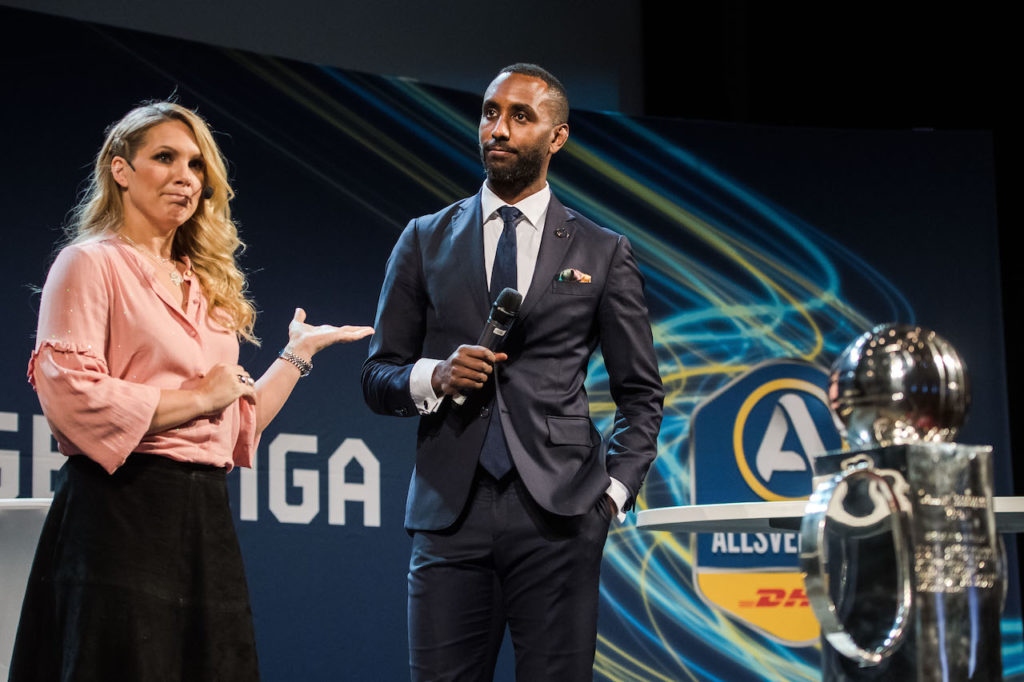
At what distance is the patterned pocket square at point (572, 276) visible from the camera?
7.70ft

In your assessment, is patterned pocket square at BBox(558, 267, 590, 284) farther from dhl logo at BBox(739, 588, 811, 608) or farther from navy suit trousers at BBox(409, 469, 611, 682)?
dhl logo at BBox(739, 588, 811, 608)

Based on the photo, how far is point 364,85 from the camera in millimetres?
4832

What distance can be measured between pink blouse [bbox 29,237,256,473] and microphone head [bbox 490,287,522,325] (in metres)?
0.50

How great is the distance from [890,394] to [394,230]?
378 centimetres

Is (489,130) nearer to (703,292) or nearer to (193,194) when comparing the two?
(193,194)

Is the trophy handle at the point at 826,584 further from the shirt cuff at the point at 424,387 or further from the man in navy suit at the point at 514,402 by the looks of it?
the shirt cuff at the point at 424,387

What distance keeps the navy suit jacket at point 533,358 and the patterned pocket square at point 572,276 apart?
20 millimetres

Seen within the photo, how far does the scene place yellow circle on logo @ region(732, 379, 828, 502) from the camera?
5.21m

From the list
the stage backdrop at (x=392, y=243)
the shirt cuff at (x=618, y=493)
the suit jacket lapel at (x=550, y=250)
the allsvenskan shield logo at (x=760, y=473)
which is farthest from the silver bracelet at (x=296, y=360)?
the allsvenskan shield logo at (x=760, y=473)

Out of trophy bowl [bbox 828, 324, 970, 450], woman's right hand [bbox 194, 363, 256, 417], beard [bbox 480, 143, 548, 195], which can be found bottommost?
trophy bowl [bbox 828, 324, 970, 450]

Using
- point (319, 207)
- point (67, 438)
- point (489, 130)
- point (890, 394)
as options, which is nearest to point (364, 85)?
point (319, 207)

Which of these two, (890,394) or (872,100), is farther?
(872,100)

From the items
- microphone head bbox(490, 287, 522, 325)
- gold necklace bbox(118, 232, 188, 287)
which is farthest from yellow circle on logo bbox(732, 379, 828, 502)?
gold necklace bbox(118, 232, 188, 287)

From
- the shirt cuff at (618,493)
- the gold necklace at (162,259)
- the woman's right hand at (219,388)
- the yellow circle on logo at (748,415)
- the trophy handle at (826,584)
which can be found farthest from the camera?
the yellow circle on logo at (748,415)
